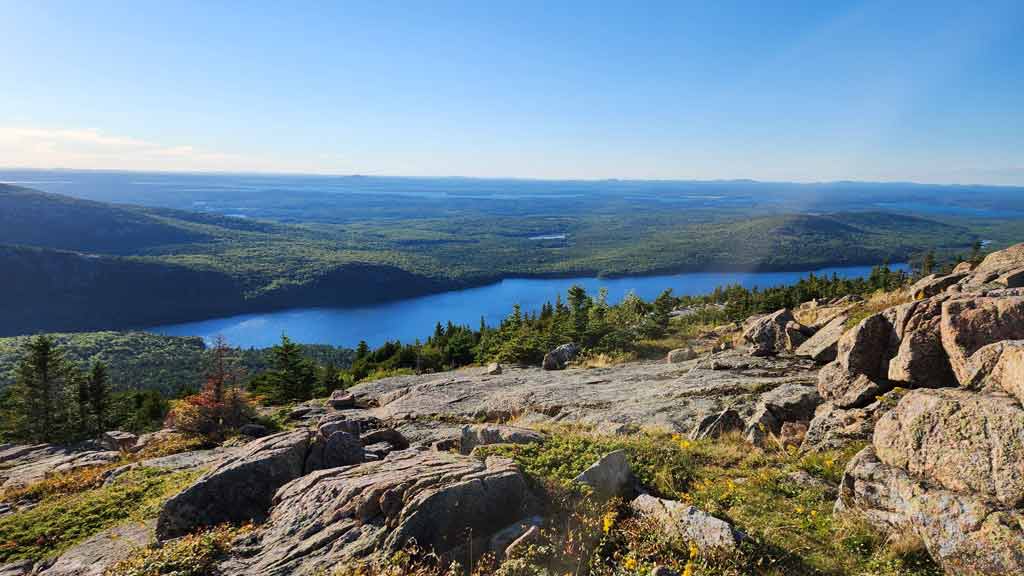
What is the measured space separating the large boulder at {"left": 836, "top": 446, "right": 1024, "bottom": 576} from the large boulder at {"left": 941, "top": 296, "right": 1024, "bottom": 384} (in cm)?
253

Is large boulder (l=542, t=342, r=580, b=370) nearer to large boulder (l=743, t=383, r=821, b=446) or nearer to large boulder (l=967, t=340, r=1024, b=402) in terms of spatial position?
large boulder (l=743, t=383, r=821, b=446)

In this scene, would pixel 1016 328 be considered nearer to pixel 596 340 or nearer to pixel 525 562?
pixel 525 562

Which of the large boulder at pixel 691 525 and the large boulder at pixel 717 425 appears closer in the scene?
the large boulder at pixel 691 525

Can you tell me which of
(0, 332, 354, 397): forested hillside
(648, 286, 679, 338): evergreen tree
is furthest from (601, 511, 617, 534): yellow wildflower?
(0, 332, 354, 397): forested hillside

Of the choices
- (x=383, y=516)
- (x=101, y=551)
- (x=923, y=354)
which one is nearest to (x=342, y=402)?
(x=101, y=551)

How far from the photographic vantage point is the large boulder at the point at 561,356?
23.7 m

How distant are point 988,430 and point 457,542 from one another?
7.24 meters

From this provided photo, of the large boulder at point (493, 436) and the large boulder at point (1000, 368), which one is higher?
the large boulder at point (1000, 368)

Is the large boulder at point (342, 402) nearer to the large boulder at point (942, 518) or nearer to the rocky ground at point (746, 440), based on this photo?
the rocky ground at point (746, 440)

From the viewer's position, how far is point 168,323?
555 feet

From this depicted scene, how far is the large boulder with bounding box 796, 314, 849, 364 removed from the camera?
14.4 meters

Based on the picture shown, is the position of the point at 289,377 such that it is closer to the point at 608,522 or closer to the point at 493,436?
the point at 493,436

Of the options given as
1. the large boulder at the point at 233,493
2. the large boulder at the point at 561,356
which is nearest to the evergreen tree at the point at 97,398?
the large boulder at the point at 561,356

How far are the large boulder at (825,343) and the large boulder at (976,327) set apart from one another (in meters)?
5.98
